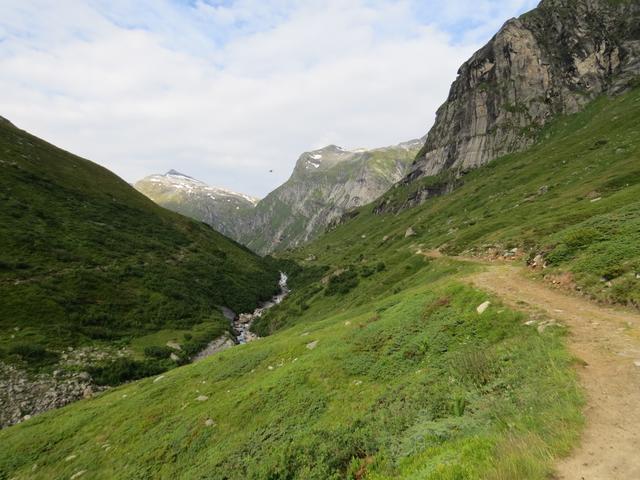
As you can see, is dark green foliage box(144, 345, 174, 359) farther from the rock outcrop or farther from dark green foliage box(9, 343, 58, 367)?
dark green foliage box(9, 343, 58, 367)

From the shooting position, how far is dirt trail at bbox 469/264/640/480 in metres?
7.02

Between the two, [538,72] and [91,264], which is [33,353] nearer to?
[91,264]

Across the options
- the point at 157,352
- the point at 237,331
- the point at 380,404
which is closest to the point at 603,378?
the point at 380,404

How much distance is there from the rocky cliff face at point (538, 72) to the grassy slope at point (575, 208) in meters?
14.6

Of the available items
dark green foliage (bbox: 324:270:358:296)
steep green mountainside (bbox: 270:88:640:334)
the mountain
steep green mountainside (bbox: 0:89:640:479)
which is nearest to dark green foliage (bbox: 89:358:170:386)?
the mountain

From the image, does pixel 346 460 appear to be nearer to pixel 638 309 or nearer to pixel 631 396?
pixel 631 396

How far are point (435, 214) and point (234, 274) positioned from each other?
6387 centimetres

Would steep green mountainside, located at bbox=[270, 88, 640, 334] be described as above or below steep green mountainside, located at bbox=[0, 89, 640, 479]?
above

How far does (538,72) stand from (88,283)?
7419 inches

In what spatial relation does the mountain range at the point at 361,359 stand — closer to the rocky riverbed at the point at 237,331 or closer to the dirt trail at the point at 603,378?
the dirt trail at the point at 603,378

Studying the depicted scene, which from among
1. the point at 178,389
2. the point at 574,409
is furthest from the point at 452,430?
the point at 178,389

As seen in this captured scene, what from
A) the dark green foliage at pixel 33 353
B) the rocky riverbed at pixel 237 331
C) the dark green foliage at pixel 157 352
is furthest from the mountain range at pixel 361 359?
the rocky riverbed at pixel 237 331

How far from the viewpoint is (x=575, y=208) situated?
1662 inches

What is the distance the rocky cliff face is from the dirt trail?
15435cm
